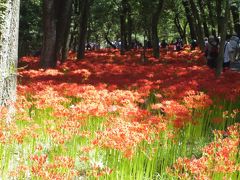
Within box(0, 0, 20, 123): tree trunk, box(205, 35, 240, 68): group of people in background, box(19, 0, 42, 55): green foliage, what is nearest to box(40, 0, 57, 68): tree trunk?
box(205, 35, 240, 68): group of people in background

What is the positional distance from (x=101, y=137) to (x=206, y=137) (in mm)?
3486

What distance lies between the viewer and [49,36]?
56.4 ft

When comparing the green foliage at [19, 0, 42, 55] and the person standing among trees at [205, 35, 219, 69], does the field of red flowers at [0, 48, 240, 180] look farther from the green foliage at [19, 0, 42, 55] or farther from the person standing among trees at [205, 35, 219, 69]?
the green foliage at [19, 0, 42, 55]

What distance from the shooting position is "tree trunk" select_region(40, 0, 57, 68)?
1674cm

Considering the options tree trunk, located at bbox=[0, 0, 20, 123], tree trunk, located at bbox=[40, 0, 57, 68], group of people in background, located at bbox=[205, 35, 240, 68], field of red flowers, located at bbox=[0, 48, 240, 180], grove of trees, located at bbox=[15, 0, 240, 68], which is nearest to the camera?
field of red flowers, located at bbox=[0, 48, 240, 180]

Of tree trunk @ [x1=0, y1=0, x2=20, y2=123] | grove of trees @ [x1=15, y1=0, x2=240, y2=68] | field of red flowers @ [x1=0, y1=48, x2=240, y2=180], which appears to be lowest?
field of red flowers @ [x1=0, y1=48, x2=240, y2=180]

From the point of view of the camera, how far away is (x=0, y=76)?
27.0ft

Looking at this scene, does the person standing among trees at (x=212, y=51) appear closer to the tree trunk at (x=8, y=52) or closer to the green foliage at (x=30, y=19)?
the tree trunk at (x=8, y=52)

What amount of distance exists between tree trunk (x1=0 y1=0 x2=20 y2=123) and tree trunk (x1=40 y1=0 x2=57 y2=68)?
28.0 ft

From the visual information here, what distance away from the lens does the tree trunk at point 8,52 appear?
8.24 meters

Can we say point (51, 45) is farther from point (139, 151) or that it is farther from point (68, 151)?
point (139, 151)

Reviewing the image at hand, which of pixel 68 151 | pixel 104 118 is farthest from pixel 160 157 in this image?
pixel 104 118

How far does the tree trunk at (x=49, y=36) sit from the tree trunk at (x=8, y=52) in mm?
8534

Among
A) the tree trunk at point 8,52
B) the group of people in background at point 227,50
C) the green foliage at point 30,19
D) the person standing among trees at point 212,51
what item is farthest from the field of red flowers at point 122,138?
the green foliage at point 30,19
